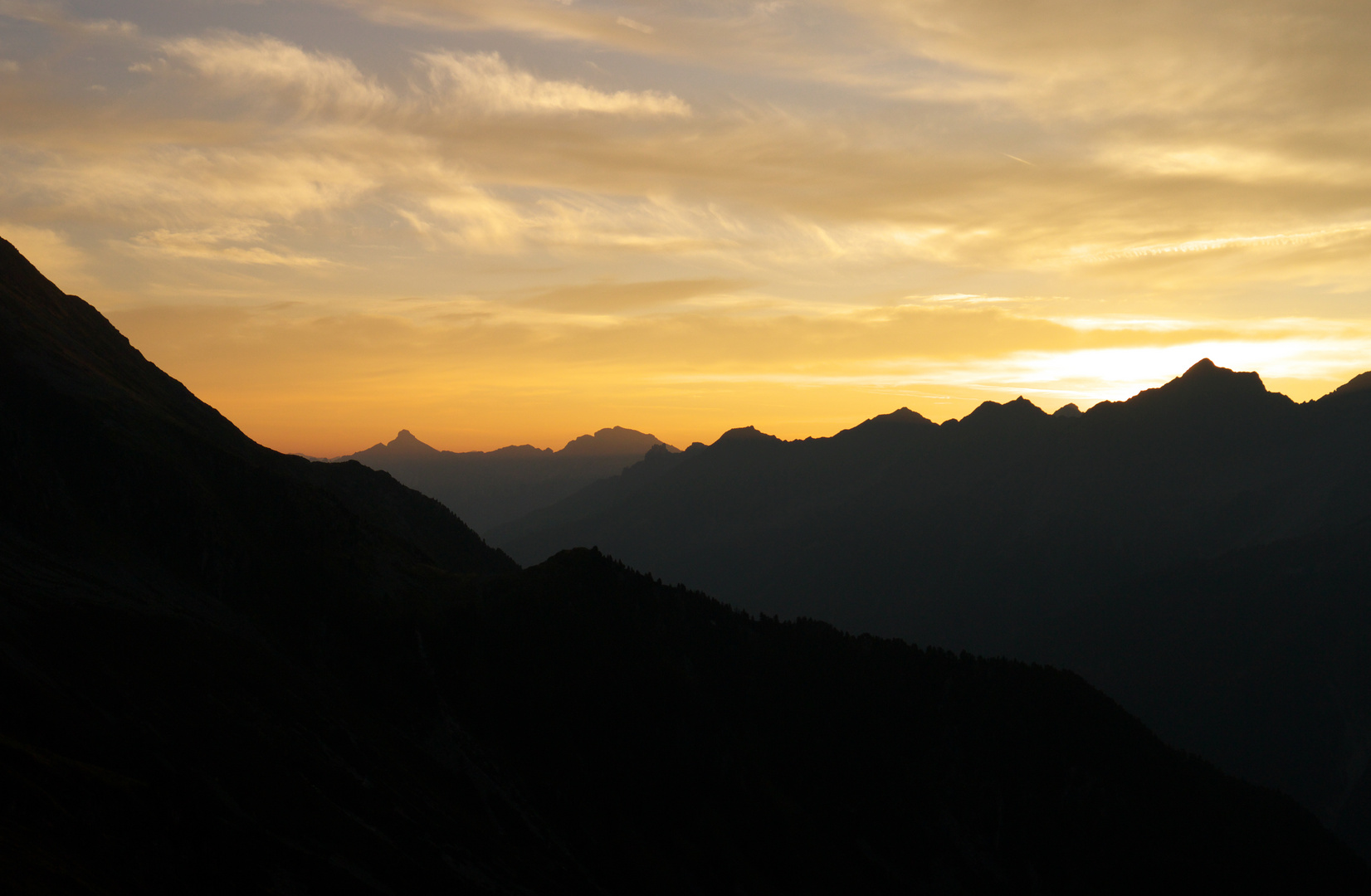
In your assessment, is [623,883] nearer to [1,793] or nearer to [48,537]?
[1,793]

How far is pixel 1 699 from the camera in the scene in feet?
294

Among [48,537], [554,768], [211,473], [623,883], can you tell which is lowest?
[623,883]

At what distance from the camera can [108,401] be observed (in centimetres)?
15988

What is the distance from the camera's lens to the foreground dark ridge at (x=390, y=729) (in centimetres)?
9619

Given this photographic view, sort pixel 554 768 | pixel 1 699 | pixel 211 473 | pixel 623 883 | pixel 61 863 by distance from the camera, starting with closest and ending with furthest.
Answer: pixel 61 863, pixel 1 699, pixel 623 883, pixel 554 768, pixel 211 473

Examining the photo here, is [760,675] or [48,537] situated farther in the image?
[760,675]

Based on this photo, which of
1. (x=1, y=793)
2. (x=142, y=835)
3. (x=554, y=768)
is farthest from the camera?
(x=554, y=768)

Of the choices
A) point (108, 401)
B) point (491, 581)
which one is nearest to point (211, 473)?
point (108, 401)

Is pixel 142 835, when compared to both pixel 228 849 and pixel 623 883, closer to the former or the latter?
pixel 228 849

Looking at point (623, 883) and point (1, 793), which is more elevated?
point (1, 793)

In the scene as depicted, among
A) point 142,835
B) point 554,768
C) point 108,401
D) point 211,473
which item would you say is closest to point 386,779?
point 554,768

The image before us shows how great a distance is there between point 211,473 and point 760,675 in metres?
121

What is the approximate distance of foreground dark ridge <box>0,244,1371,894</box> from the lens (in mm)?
96188

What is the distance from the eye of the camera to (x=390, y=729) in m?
142
